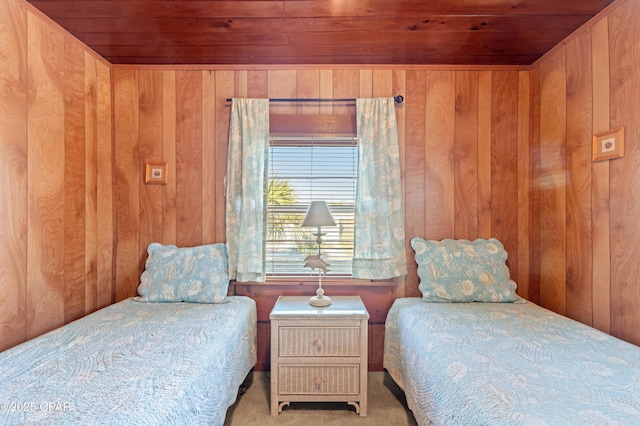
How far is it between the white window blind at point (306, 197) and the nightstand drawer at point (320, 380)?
686 mm

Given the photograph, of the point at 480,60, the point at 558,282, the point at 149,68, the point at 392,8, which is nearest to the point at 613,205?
the point at 558,282

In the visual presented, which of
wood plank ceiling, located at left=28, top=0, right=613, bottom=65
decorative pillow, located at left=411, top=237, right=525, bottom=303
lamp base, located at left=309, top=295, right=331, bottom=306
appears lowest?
lamp base, located at left=309, top=295, right=331, bottom=306

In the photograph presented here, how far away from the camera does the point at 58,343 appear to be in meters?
1.41

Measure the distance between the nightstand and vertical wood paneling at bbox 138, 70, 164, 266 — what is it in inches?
46.3

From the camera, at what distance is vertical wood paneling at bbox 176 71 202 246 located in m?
2.35

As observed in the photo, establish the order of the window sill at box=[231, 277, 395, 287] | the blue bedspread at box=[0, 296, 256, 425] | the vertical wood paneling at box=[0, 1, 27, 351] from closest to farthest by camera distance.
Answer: the blue bedspread at box=[0, 296, 256, 425] → the vertical wood paneling at box=[0, 1, 27, 351] → the window sill at box=[231, 277, 395, 287]

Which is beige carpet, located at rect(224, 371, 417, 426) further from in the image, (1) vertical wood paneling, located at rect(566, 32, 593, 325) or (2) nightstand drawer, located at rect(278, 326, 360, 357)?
(1) vertical wood paneling, located at rect(566, 32, 593, 325)

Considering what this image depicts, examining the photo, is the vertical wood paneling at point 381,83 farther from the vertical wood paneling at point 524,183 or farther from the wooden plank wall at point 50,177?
the wooden plank wall at point 50,177

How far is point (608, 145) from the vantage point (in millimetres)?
1683

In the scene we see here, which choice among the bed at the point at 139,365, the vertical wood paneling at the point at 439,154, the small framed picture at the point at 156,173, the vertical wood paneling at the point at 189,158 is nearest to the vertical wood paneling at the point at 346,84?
the vertical wood paneling at the point at 439,154

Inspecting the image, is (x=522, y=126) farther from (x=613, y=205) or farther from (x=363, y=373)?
(x=363, y=373)

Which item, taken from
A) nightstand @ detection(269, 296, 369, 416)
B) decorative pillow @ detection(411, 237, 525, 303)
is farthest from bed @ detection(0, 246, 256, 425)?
decorative pillow @ detection(411, 237, 525, 303)

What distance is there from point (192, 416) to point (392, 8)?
6.90 feet

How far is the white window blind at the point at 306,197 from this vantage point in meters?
2.37
